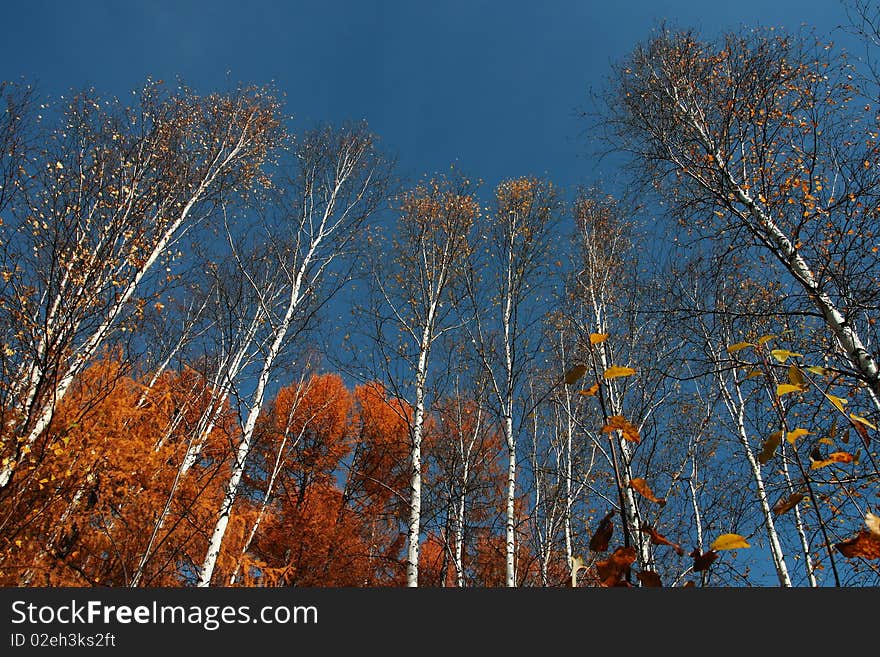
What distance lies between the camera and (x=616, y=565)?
842mm

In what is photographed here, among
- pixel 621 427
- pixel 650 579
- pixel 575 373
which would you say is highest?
pixel 575 373

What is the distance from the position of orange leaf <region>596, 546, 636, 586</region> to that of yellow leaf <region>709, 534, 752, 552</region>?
131 mm

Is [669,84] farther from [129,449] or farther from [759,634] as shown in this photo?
[129,449]

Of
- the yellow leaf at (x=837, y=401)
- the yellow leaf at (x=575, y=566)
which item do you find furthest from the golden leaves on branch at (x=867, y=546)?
the yellow leaf at (x=575, y=566)

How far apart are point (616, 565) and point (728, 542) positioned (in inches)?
7.2

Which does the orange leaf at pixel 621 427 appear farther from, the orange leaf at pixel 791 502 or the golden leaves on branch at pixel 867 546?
the golden leaves on branch at pixel 867 546

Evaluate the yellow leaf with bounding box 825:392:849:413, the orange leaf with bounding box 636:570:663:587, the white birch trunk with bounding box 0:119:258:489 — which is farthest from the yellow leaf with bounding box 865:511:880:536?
the white birch trunk with bounding box 0:119:258:489

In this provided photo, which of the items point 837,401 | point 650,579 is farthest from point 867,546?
point 650,579

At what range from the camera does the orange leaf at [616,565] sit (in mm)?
832

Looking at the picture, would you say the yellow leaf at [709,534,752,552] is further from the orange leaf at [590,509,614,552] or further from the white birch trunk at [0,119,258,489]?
the white birch trunk at [0,119,258,489]

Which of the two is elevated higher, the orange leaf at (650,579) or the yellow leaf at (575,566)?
the yellow leaf at (575,566)

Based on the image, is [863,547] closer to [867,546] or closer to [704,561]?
[867,546]

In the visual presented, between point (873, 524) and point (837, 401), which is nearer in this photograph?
point (873, 524)

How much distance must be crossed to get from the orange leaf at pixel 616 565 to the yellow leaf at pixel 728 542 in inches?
5.2
